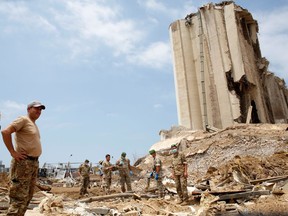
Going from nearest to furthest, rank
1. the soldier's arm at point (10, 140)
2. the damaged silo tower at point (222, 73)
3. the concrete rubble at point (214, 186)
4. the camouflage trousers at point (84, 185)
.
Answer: the soldier's arm at point (10, 140)
the concrete rubble at point (214, 186)
the camouflage trousers at point (84, 185)
the damaged silo tower at point (222, 73)

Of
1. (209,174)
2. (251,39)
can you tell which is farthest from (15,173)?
(251,39)

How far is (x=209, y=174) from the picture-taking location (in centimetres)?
1158

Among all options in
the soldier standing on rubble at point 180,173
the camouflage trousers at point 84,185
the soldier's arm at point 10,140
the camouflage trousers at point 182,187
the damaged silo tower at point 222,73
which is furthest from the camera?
the damaged silo tower at point 222,73

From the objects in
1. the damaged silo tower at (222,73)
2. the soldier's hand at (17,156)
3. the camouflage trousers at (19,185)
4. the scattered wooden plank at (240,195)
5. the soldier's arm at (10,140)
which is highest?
the damaged silo tower at (222,73)

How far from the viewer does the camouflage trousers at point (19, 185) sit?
3742 mm

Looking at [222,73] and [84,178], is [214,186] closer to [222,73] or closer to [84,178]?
[84,178]

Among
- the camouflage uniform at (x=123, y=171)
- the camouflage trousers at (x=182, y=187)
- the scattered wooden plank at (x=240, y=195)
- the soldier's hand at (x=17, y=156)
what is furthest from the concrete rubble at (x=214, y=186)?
the soldier's hand at (x=17, y=156)

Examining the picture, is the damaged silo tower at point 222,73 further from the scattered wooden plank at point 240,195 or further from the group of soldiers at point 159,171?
the scattered wooden plank at point 240,195

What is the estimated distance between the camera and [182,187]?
7.66 metres

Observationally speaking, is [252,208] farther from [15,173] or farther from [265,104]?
[265,104]

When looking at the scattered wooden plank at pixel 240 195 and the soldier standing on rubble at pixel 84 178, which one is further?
the soldier standing on rubble at pixel 84 178

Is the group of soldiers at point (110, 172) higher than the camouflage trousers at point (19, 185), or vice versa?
the group of soldiers at point (110, 172)

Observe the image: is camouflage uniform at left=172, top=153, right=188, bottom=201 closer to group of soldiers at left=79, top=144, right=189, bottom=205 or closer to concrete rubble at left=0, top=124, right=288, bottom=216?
group of soldiers at left=79, top=144, right=189, bottom=205

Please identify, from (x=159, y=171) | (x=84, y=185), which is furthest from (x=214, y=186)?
(x=84, y=185)
